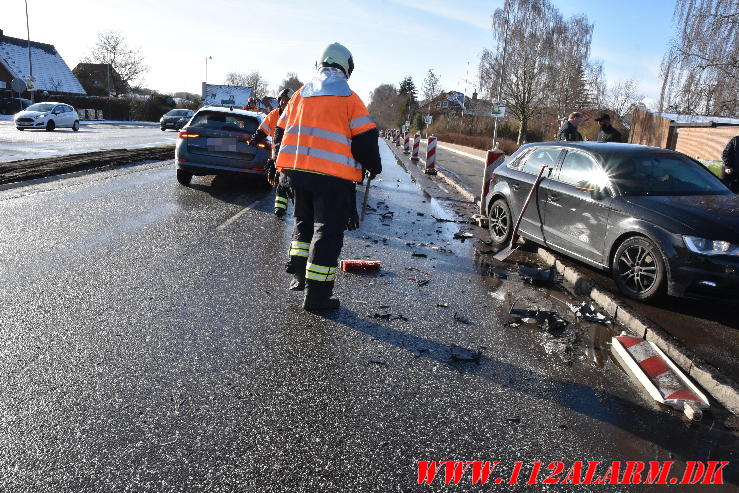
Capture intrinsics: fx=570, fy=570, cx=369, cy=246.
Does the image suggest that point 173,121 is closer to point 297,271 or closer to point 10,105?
point 10,105

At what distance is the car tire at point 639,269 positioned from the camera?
5480 mm

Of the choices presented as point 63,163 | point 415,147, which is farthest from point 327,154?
point 415,147

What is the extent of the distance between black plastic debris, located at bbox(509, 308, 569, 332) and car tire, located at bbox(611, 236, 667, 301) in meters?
1.05

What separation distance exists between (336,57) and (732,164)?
23.1 ft

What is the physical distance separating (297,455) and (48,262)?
13.9 feet

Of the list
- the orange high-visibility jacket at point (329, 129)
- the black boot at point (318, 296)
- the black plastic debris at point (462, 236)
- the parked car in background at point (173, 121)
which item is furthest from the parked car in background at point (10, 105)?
the black boot at point (318, 296)

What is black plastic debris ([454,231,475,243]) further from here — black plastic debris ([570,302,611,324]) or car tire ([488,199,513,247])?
black plastic debris ([570,302,611,324])

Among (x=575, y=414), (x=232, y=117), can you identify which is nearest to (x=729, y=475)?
(x=575, y=414)

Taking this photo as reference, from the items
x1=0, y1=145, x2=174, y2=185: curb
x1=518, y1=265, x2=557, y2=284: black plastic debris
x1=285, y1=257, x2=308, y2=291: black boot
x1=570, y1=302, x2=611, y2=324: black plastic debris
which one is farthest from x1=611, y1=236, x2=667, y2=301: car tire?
x1=0, y1=145, x2=174, y2=185: curb

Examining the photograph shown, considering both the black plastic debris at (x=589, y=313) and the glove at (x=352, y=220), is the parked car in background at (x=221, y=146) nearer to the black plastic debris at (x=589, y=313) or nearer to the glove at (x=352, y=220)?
the glove at (x=352, y=220)

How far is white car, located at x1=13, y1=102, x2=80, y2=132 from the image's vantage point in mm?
28328

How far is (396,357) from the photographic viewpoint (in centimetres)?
402

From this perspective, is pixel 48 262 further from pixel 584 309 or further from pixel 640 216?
pixel 640 216

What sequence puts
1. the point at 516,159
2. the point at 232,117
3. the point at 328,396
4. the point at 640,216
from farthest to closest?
the point at 232,117
the point at 516,159
the point at 640,216
the point at 328,396
